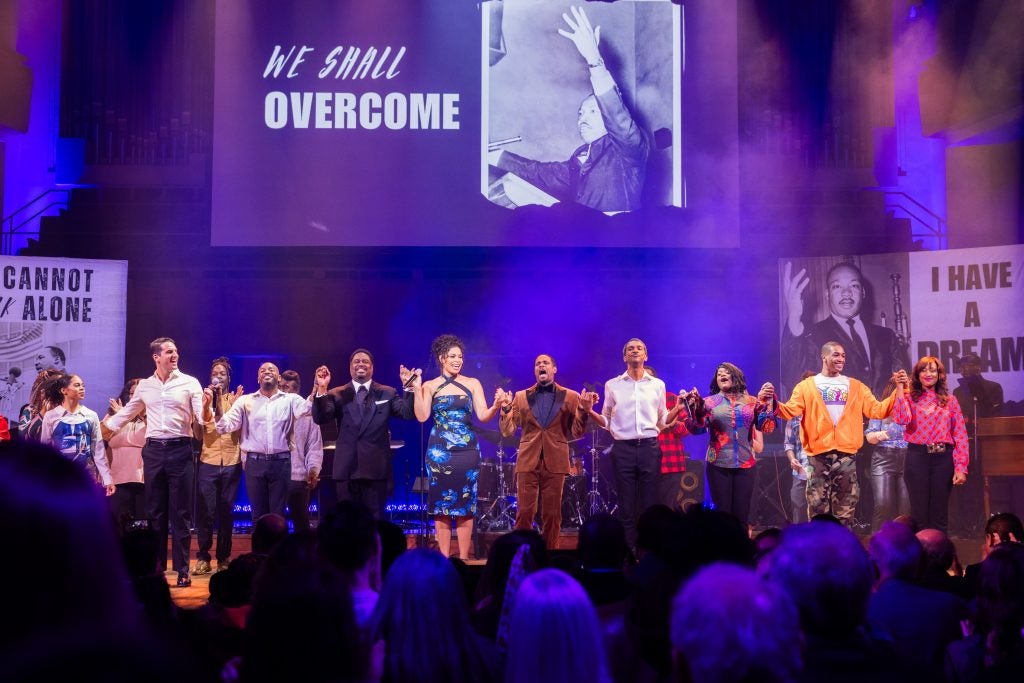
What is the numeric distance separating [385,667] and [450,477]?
16.3 feet

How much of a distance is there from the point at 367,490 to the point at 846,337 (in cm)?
533

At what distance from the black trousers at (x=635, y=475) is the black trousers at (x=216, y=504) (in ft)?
10.8

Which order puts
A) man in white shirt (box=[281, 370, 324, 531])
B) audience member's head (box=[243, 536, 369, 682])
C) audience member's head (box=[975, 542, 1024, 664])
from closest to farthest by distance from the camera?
1. audience member's head (box=[243, 536, 369, 682])
2. audience member's head (box=[975, 542, 1024, 664])
3. man in white shirt (box=[281, 370, 324, 531])

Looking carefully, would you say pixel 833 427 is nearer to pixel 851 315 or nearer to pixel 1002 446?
pixel 1002 446

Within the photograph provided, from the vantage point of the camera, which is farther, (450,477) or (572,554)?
(450,477)

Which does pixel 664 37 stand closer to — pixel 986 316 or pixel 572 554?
pixel 986 316

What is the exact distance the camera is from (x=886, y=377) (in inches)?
385

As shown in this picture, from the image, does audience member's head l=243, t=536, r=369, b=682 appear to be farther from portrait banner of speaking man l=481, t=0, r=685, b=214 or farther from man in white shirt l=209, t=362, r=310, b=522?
portrait banner of speaking man l=481, t=0, r=685, b=214

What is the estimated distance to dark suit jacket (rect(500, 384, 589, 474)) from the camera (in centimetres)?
735

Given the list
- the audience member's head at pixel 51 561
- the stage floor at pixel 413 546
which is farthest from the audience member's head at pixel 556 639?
the stage floor at pixel 413 546

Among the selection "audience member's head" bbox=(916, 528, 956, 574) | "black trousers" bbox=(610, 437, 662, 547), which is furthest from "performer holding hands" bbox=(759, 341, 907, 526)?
"audience member's head" bbox=(916, 528, 956, 574)

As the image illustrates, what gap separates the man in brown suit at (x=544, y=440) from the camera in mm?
7340

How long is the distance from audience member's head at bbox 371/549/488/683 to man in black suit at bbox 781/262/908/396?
8172mm

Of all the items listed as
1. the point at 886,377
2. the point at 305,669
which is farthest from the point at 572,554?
the point at 886,377
